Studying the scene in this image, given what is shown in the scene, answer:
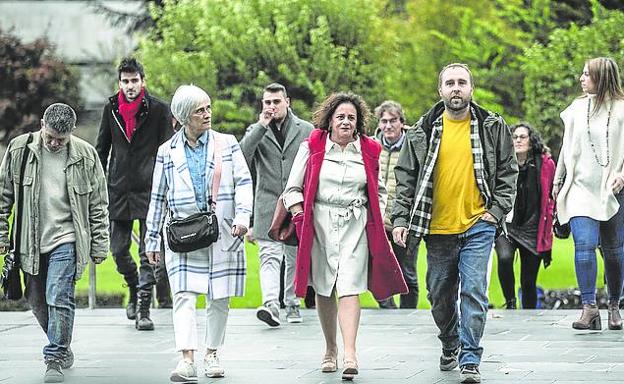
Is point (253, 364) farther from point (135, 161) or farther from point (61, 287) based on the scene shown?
point (135, 161)

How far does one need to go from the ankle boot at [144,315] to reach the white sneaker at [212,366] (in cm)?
282

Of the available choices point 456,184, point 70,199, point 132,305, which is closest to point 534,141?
point 132,305

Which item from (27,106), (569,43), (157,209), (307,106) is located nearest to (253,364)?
(157,209)

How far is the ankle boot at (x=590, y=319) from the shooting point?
12.1 m

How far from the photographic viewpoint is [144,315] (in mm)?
12961

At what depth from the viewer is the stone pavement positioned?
992 centimetres

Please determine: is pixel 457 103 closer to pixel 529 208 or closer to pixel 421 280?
pixel 529 208

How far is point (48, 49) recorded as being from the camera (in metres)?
38.6

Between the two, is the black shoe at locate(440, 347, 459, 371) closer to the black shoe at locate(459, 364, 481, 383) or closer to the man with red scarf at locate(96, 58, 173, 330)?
the black shoe at locate(459, 364, 481, 383)

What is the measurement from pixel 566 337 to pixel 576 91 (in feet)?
46.7

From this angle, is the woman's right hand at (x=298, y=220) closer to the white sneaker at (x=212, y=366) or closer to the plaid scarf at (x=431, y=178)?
the plaid scarf at (x=431, y=178)

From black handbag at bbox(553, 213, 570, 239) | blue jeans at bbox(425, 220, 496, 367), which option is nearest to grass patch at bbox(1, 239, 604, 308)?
black handbag at bbox(553, 213, 570, 239)

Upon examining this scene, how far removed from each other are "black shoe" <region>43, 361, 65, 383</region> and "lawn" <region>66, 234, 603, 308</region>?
8844 mm

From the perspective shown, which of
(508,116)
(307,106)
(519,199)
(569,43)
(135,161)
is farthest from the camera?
(508,116)
